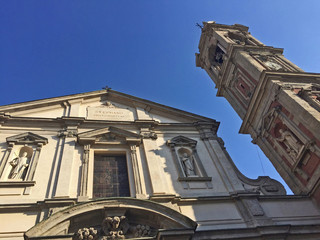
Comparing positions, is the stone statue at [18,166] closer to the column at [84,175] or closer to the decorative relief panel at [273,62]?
the column at [84,175]

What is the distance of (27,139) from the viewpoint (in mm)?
12305

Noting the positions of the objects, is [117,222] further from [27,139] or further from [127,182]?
[27,139]

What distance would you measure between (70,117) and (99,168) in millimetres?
3251

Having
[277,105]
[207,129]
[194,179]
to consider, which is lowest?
[194,179]

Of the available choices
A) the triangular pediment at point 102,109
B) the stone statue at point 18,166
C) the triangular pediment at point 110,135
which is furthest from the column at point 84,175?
the triangular pediment at point 102,109

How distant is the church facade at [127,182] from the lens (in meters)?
8.82

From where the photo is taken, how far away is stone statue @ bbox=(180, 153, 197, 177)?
11.8 meters

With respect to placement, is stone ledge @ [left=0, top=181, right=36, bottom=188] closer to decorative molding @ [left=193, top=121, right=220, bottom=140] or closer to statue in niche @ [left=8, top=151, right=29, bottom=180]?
statue in niche @ [left=8, top=151, right=29, bottom=180]

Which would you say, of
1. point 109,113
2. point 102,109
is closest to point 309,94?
point 109,113

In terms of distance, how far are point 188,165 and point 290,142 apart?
444 cm

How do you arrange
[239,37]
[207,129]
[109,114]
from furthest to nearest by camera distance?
[239,37] → [109,114] → [207,129]

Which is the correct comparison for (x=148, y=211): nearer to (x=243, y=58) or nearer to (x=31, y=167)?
(x=31, y=167)

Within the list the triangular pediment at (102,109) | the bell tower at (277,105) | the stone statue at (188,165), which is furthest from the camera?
the triangular pediment at (102,109)

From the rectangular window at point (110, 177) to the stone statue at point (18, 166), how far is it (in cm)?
259
